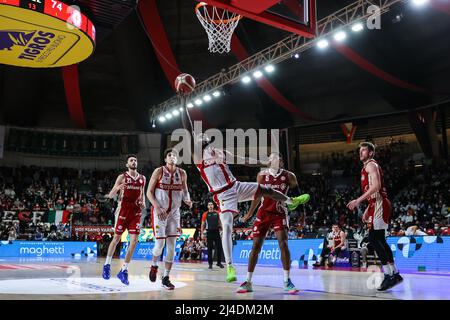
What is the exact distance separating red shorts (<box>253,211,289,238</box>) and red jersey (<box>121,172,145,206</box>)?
235 centimetres

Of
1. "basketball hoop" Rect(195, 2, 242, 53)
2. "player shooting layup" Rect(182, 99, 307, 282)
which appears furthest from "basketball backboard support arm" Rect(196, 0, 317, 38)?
"player shooting layup" Rect(182, 99, 307, 282)

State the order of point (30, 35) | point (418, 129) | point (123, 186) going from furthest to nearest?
point (418, 129)
point (30, 35)
point (123, 186)

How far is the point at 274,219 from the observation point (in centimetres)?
613

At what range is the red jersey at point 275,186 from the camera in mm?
6152

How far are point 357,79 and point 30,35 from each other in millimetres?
16760

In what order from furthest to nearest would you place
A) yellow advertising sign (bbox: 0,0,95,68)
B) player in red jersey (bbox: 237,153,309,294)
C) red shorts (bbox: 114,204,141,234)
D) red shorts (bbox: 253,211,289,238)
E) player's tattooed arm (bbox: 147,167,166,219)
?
1. yellow advertising sign (bbox: 0,0,95,68)
2. red shorts (bbox: 114,204,141,234)
3. player's tattooed arm (bbox: 147,167,166,219)
4. red shorts (bbox: 253,211,289,238)
5. player in red jersey (bbox: 237,153,309,294)

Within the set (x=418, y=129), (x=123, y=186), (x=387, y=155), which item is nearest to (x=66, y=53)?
(x=123, y=186)

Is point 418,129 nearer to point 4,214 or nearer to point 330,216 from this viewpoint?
point 330,216

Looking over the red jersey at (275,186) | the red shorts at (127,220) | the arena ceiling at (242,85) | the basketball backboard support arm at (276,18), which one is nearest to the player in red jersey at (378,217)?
the red jersey at (275,186)

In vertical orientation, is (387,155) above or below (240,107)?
below

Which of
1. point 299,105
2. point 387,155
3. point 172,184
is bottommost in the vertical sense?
point 172,184

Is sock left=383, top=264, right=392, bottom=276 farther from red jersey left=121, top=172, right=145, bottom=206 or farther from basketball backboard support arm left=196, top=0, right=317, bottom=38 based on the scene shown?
basketball backboard support arm left=196, top=0, right=317, bottom=38

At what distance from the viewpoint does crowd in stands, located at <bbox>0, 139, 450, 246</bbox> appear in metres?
21.5

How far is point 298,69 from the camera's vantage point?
2567 centimetres
